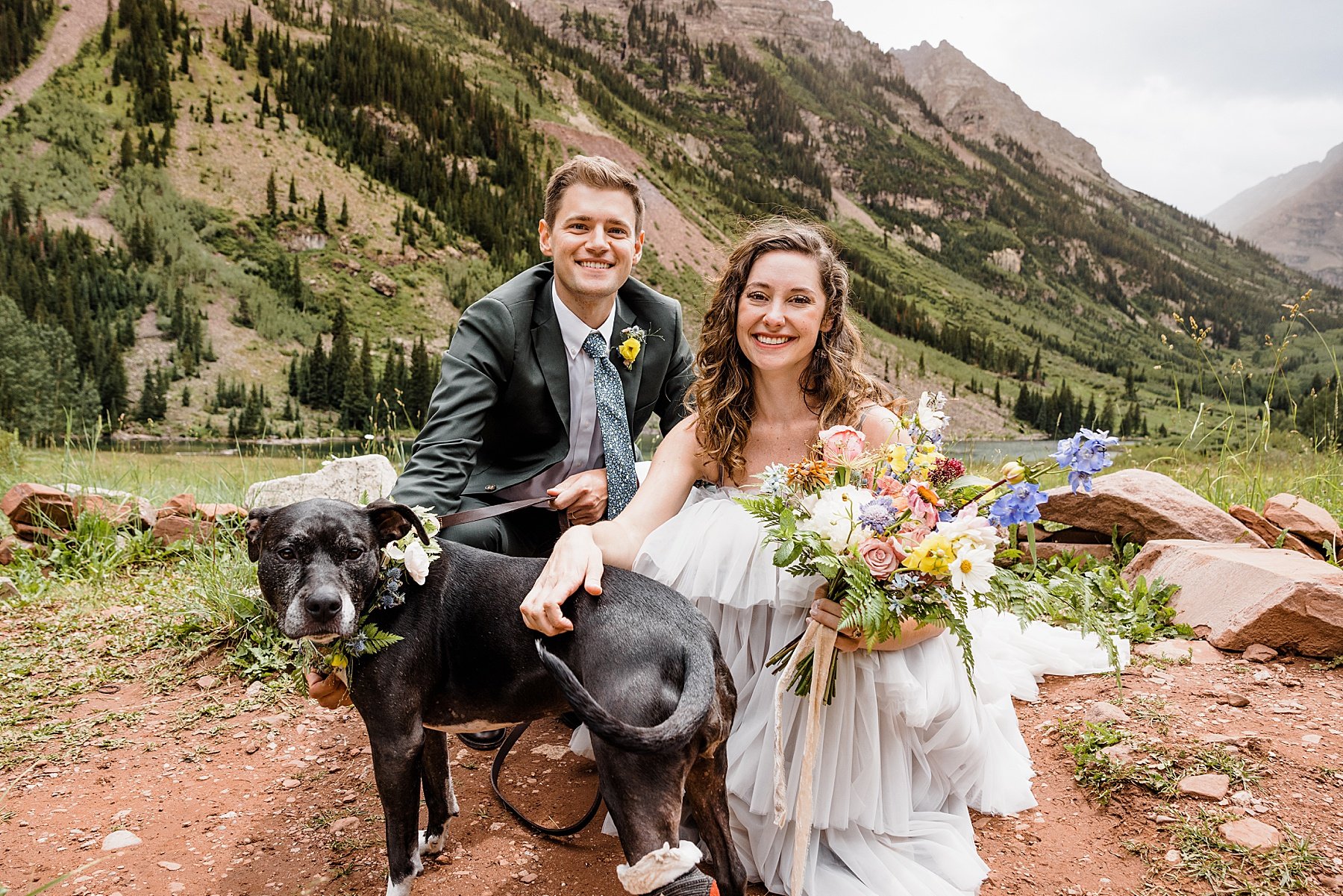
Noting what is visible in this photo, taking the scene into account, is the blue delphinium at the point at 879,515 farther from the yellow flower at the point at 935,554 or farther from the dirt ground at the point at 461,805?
the dirt ground at the point at 461,805

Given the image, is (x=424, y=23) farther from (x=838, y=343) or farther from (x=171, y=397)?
(x=838, y=343)

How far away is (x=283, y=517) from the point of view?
7.73 feet

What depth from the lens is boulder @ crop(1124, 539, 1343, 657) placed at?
3.91m

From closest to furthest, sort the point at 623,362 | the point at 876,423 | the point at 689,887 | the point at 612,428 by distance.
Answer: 1. the point at 689,887
2. the point at 876,423
3. the point at 612,428
4. the point at 623,362

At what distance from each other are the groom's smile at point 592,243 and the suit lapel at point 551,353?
14 cm

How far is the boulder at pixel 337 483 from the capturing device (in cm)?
640

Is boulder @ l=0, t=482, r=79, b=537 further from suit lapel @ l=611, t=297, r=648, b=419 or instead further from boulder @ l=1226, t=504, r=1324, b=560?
boulder @ l=1226, t=504, r=1324, b=560

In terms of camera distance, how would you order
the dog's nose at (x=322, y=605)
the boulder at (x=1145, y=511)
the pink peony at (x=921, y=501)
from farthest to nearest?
the boulder at (x=1145, y=511) < the pink peony at (x=921, y=501) < the dog's nose at (x=322, y=605)

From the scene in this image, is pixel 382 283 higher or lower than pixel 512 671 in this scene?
lower

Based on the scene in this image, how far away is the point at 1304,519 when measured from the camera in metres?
5.43

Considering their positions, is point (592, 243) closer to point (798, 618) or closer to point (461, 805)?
point (798, 618)

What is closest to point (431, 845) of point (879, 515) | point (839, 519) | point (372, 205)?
point (839, 519)

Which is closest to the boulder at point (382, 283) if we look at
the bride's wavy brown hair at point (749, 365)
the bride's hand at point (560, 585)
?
the bride's wavy brown hair at point (749, 365)

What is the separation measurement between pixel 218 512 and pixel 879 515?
6490 mm
